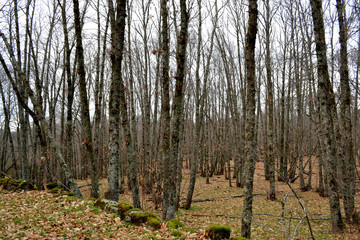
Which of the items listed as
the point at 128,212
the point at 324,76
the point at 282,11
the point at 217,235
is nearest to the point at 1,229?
the point at 128,212

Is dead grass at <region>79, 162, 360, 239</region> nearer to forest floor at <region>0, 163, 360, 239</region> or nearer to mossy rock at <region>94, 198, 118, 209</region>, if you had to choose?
forest floor at <region>0, 163, 360, 239</region>

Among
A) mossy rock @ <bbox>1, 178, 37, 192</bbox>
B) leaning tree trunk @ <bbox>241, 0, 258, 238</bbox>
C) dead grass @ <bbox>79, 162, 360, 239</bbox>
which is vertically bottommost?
dead grass @ <bbox>79, 162, 360, 239</bbox>

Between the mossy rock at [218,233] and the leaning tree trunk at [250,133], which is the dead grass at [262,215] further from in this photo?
the mossy rock at [218,233]

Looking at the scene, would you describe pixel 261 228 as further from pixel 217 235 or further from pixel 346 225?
pixel 217 235

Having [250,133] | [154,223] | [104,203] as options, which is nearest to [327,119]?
[250,133]

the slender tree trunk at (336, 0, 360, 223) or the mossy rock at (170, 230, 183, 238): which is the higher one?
the slender tree trunk at (336, 0, 360, 223)

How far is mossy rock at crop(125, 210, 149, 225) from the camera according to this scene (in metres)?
5.15

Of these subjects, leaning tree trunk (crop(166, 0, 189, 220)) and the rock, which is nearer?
the rock

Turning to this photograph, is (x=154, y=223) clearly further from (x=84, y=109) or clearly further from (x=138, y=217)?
(x=84, y=109)

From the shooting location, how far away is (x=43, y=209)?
5883 mm

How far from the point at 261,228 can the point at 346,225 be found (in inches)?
93.0

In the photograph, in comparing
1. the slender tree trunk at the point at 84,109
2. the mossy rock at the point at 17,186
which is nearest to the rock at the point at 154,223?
the slender tree trunk at the point at 84,109

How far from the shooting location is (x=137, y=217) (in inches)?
203

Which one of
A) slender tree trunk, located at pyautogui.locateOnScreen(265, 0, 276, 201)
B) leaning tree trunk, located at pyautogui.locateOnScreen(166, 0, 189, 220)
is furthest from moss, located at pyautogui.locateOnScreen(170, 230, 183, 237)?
slender tree trunk, located at pyautogui.locateOnScreen(265, 0, 276, 201)
